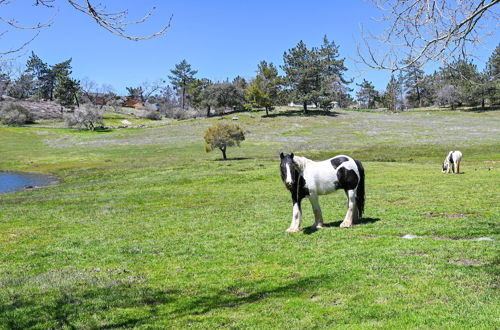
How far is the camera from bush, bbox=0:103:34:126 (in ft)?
392

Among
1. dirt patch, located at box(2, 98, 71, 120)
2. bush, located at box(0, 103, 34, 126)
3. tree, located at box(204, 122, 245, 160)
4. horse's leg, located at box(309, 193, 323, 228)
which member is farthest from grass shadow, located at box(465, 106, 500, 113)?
bush, located at box(0, 103, 34, 126)

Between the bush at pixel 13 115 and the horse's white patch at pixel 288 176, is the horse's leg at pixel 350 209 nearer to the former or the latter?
the horse's white patch at pixel 288 176

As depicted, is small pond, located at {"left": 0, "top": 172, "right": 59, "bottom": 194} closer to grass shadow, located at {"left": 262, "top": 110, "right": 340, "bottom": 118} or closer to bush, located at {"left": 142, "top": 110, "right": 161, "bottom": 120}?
grass shadow, located at {"left": 262, "top": 110, "right": 340, "bottom": 118}

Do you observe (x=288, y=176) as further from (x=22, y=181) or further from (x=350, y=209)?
(x=22, y=181)

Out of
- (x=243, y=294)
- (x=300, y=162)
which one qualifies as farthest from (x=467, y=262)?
(x=300, y=162)

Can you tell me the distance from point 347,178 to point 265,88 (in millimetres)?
114244

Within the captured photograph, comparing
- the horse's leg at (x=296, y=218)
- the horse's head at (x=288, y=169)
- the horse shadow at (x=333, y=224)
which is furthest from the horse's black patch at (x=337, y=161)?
the horse shadow at (x=333, y=224)

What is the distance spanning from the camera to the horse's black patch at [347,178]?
14.7 meters

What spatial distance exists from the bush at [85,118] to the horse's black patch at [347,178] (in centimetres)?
11279

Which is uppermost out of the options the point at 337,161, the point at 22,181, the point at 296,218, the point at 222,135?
the point at 222,135

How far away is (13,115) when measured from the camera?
11919cm

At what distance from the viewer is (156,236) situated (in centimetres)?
1686

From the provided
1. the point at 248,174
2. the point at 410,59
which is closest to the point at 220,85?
the point at 248,174

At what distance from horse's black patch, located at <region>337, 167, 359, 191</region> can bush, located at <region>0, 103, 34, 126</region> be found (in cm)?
12788
